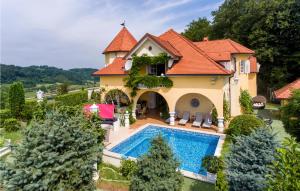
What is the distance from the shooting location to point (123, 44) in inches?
1344

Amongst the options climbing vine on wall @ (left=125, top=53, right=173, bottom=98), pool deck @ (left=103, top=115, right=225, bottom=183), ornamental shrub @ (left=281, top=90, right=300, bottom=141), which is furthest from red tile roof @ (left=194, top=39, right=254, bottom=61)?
ornamental shrub @ (left=281, top=90, right=300, bottom=141)

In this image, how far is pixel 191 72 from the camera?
22078mm

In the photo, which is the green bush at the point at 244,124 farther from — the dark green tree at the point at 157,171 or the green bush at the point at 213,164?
the dark green tree at the point at 157,171

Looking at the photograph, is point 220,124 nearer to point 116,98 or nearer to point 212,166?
point 212,166

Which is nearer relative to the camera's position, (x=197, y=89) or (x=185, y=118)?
(x=197, y=89)

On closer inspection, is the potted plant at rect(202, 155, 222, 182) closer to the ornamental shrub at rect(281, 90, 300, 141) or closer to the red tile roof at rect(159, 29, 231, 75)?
the ornamental shrub at rect(281, 90, 300, 141)

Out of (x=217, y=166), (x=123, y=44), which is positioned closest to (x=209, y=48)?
(x=123, y=44)

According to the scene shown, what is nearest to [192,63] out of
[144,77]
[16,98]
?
[144,77]

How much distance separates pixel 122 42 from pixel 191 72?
636 inches

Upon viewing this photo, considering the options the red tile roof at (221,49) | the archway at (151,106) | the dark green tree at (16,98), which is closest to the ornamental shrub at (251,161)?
the red tile roof at (221,49)

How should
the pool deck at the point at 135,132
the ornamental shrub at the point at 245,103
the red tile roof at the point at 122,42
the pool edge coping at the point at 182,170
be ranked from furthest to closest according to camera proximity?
the red tile roof at the point at 122,42
the ornamental shrub at the point at 245,103
the pool deck at the point at 135,132
the pool edge coping at the point at 182,170

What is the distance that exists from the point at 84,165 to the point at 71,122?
1.50 metres

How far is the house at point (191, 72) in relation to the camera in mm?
21562

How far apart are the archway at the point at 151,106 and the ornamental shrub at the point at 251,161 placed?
17475mm
